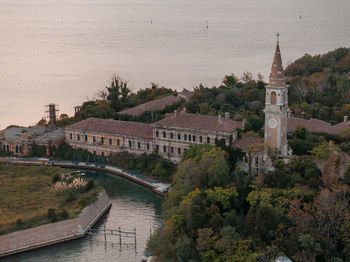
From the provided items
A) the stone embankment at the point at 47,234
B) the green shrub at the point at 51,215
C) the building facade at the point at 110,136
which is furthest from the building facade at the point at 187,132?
the green shrub at the point at 51,215

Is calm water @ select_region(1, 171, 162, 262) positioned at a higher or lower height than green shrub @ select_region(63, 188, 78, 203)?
lower

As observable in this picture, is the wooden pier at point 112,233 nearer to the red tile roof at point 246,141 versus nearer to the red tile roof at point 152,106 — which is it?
the red tile roof at point 246,141

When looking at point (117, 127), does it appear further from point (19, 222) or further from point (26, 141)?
point (19, 222)

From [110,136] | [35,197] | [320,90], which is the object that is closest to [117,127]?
[110,136]

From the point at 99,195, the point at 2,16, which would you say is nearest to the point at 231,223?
the point at 99,195

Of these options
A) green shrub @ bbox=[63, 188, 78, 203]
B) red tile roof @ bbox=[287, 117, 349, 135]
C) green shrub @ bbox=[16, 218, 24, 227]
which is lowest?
green shrub @ bbox=[16, 218, 24, 227]

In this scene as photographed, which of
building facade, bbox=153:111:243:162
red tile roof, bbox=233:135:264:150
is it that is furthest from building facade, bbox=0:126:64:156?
red tile roof, bbox=233:135:264:150

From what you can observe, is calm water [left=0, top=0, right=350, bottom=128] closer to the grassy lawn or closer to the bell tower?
the grassy lawn
